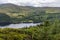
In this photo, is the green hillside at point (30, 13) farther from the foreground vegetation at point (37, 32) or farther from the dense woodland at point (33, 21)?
the foreground vegetation at point (37, 32)

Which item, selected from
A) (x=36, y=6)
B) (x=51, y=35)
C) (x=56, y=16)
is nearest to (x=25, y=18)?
(x=36, y=6)

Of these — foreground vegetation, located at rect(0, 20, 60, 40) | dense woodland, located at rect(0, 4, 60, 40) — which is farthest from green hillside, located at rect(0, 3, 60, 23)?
foreground vegetation, located at rect(0, 20, 60, 40)

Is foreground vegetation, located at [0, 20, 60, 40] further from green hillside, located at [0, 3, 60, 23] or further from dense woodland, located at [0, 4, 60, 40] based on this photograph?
green hillside, located at [0, 3, 60, 23]

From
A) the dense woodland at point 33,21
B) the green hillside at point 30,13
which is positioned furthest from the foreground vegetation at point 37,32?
the green hillside at point 30,13

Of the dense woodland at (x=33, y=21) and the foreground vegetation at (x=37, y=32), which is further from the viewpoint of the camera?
the dense woodland at (x=33, y=21)

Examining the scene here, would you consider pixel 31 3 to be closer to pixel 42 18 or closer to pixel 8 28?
pixel 42 18

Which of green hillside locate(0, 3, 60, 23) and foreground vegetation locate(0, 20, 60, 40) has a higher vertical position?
green hillside locate(0, 3, 60, 23)

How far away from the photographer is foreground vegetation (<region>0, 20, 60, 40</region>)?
56.6ft

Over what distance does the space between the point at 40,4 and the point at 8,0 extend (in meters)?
3.96

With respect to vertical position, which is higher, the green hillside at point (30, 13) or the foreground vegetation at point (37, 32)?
the green hillside at point (30, 13)

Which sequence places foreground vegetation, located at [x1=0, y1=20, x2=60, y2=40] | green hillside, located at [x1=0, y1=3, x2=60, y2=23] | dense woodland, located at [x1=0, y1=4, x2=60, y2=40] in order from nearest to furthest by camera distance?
foreground vegetation, located at [x1=0, y1=20, x2=60, y2=40], dense woodland, located at [x1=0, y1=4, x2=60, y2=40], green hillside, located at [x1=0, y1=3, x2=60, y2=23]

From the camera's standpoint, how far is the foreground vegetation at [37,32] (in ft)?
56.6

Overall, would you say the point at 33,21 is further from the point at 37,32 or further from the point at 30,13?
the point at 30,13

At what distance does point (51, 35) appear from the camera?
17438 millimetres
